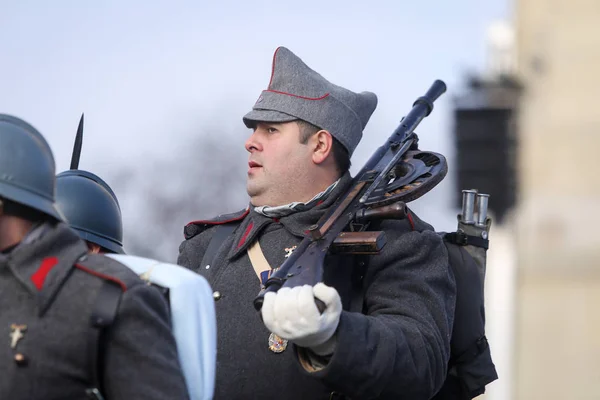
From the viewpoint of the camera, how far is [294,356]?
5.54 meters

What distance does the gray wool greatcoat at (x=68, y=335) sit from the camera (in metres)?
4.22

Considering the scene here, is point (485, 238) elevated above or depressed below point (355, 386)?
above

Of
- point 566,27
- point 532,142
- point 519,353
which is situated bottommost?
point 519,353

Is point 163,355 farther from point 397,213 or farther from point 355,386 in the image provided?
point 397,213

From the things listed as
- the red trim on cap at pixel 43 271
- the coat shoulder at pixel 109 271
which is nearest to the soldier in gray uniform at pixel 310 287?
the coat shoulder at pixel 109 271

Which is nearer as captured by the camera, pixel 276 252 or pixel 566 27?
pixel 276 252

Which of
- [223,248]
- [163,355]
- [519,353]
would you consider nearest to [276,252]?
[223,248]

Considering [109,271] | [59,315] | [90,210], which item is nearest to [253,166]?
[90,210]

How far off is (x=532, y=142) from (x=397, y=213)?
98.5 feet

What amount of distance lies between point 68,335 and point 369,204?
2.01 m

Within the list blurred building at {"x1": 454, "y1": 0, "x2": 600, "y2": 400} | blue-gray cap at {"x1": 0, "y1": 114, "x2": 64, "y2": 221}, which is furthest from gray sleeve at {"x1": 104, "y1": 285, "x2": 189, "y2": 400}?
blurred building at {"x1": 454, "y1": 0, "x2": 600, "y2": 400}

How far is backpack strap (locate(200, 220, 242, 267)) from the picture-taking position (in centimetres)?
634

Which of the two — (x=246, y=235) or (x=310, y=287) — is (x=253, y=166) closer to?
(x=246, y=235)

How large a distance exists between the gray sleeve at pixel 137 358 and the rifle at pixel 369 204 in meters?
1.00
